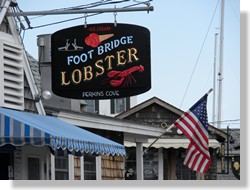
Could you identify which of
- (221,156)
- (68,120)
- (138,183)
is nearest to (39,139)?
(138,183)

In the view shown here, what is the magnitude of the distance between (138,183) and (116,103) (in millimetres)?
23617

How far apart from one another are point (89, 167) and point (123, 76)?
4.33 m

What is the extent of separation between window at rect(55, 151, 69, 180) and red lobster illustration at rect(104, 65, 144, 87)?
2.68m

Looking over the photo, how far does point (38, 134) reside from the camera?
1105 centimetres

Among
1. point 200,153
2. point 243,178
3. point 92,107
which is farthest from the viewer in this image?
point 92,107

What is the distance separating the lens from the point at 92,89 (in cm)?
1338

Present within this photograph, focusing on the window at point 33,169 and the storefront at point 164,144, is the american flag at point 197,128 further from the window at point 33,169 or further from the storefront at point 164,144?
the storefront at point 164,144

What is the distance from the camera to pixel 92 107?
31.5m

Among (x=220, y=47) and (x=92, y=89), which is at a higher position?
(x=220, y=47)

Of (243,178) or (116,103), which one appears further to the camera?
(116,103)

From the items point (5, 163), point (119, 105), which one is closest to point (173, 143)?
point (119, 105)

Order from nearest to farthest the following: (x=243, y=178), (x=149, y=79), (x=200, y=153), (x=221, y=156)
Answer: (x=243, y=178)
(x=149, y=79)
(x=200, y=153)
(x=221, y=156)

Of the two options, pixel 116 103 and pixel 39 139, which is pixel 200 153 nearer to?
pixel 39 139

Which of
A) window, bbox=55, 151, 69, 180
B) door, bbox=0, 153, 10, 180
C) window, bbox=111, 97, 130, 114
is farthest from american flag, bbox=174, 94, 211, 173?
window, bbox=111, 97, 130, 114
